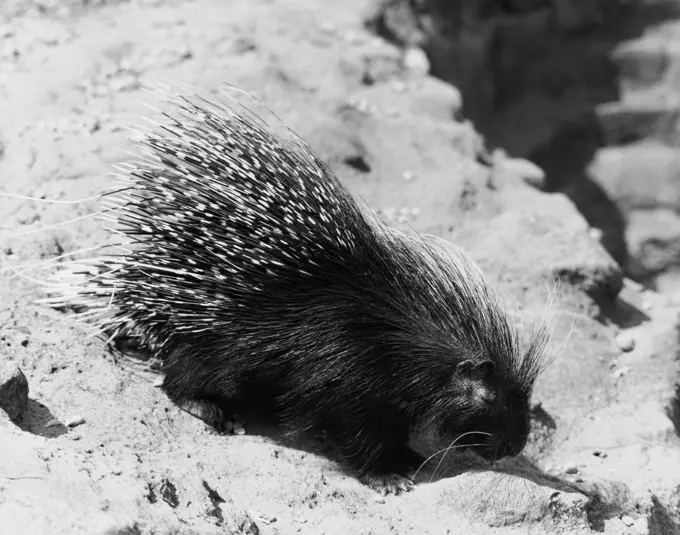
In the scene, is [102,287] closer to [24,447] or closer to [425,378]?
[24,447]

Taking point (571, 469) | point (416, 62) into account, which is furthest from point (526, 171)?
point (571, 469)

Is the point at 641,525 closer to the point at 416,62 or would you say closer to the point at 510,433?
the point at 510,433

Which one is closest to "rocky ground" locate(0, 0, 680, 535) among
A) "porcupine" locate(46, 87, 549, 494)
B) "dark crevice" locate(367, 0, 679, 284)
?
"porcupine" locate(46, 87, 549, 494)

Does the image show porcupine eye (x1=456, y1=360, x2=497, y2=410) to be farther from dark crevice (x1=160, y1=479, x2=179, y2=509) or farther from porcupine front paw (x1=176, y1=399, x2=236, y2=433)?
dark crevice (x1=160, y1=479, x2=179, y2=509)

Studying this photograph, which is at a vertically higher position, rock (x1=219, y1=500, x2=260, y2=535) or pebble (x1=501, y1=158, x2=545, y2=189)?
rock (x1=219, y1=500, x2=260, y2=535)

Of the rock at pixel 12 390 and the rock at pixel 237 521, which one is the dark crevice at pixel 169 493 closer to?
the rock at pixel 237 521

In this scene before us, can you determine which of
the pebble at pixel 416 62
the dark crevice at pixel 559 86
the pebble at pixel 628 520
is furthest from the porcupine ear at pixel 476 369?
the dark crevice at pixel 559 86
